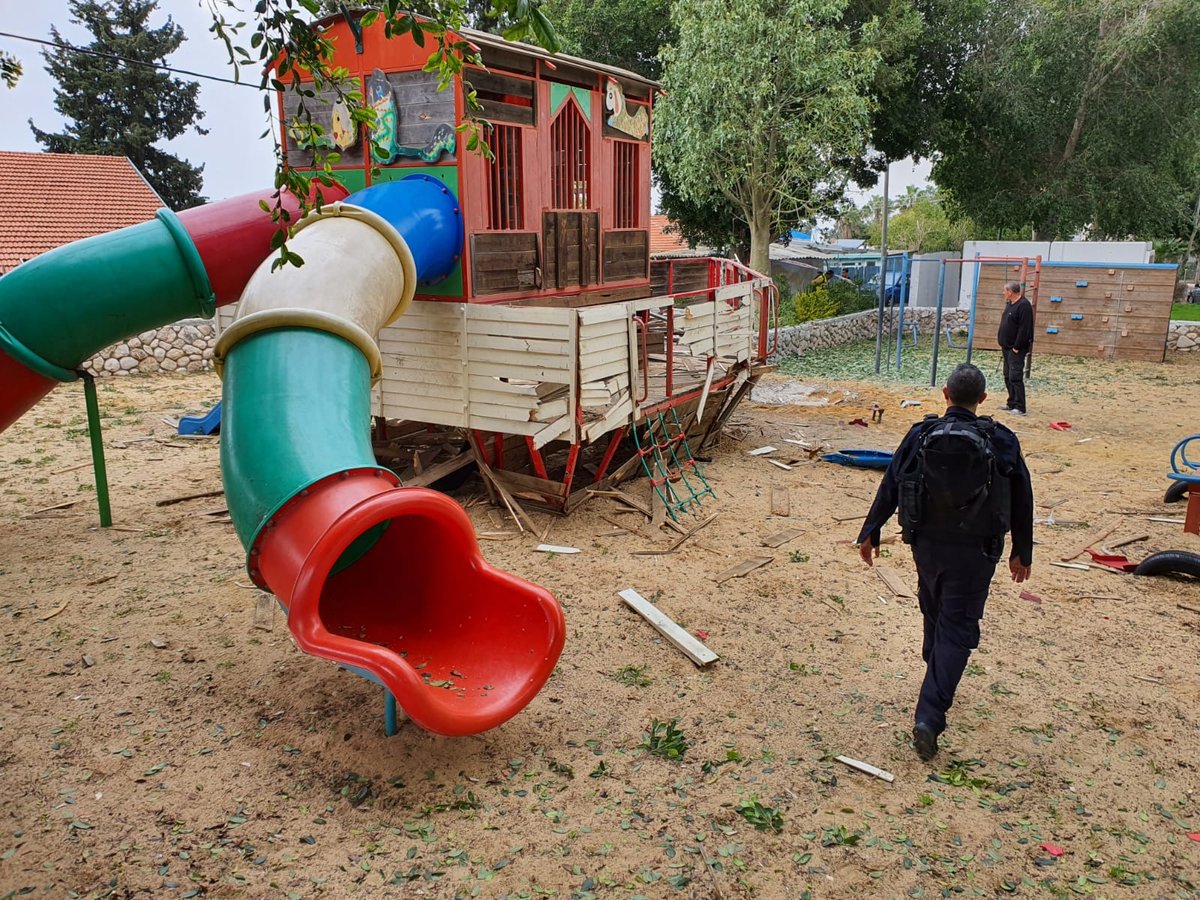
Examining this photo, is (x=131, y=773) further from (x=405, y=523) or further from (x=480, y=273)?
(x=480, y=273)

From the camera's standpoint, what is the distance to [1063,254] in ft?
75.3

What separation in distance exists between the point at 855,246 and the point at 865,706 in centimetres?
4902

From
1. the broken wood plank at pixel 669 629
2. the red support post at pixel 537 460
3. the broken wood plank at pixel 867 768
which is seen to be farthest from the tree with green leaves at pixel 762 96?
the broken wood plank at pixel 867 768

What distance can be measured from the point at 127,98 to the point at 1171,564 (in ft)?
102

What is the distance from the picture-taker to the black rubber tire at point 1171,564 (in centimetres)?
710

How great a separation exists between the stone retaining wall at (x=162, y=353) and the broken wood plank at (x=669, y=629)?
11.3 meters

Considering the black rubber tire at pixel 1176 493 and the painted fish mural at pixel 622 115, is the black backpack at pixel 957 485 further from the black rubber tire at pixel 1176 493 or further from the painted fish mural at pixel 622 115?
the painted fish mural at pixel 622 115

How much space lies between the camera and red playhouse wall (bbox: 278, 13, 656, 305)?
26.1ft

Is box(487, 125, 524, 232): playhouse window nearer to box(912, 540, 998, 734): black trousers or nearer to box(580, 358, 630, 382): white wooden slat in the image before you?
box(580, 358, 630, 382): white wooden slat

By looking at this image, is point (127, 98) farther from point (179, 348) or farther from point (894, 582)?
point (894, 582)

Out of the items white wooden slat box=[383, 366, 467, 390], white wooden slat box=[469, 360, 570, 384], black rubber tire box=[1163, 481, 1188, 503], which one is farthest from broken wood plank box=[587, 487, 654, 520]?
black rubber tire box=[1163, 481, 1188, 503]

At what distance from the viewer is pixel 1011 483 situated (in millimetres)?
4543

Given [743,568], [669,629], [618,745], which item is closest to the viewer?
[618,745]

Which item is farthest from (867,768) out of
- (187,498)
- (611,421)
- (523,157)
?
(187,498)
